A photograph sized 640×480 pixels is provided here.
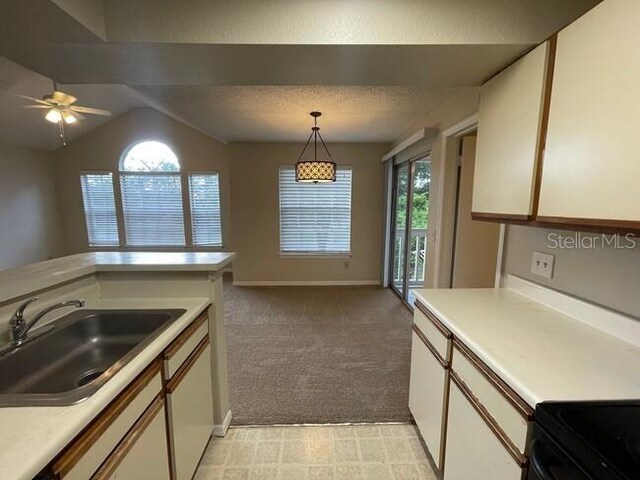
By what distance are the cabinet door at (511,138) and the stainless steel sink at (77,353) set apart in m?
1.72

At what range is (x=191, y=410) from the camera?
4.92ft

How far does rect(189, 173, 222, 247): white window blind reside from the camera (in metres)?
5.84

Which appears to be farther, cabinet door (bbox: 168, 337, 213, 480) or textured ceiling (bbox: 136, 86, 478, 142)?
textured ceiling (bbox: 136, 86, 478, 142)

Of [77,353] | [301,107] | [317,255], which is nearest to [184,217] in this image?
[317,255]

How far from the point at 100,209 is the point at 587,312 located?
24.0 feet

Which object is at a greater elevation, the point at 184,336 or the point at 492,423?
the point at 184,336

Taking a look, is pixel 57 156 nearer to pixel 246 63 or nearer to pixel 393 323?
pixel 246 63

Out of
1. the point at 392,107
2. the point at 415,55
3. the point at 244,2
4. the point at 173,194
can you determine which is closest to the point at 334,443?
the point at 415,55

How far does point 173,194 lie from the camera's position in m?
5.86

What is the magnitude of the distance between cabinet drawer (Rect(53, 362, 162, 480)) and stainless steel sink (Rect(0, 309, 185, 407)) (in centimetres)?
9

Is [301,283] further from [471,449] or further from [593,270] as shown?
[593,270]

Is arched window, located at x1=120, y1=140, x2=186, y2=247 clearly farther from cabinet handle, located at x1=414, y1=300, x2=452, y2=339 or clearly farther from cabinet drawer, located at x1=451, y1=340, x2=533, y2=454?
cabinet drawer, located at x1=451, y1=340, x2=533, y2=454

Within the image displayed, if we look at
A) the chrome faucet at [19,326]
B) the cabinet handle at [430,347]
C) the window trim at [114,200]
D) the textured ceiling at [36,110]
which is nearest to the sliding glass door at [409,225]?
the cabinet handle at [430,347]

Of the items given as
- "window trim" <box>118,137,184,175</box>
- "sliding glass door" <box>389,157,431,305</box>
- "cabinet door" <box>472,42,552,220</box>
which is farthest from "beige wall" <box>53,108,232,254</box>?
"cabinet door" <box>472,42,552,220</box>
